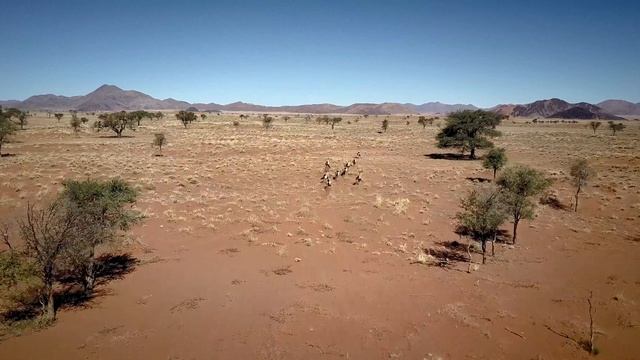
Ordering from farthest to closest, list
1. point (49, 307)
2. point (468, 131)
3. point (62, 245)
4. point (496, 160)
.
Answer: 1. point (468, 131)
2. point (496, 160)
3. point (62, 245)
4. point (49, 307)

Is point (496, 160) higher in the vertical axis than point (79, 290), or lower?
higher

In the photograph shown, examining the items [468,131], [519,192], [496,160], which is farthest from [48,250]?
[468,131]

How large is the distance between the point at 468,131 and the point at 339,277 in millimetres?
38506

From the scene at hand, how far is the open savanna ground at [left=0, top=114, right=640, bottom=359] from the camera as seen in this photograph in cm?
1140

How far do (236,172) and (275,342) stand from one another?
86.5 feet

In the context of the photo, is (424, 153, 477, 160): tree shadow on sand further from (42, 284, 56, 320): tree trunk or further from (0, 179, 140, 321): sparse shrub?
(42, 284, 56, 320): tree trunk

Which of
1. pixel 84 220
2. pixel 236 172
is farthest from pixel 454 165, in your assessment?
pixel 84 220

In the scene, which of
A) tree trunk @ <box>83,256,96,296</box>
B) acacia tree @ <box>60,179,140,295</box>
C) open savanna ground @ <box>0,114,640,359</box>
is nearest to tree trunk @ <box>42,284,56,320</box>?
open savanna ground @ <box>0,114,640,359</box>

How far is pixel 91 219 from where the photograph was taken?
1433cm

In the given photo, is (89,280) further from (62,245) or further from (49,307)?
(62,245)

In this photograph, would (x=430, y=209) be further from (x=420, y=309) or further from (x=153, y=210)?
(x=153, y=210)

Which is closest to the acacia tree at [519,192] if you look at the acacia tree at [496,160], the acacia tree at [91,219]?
the acacia tree at [496,160]

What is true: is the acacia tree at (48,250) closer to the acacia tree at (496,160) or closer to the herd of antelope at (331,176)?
the herd of antelope at (331,176)

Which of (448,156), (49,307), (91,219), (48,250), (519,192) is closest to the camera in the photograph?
(48,250)
